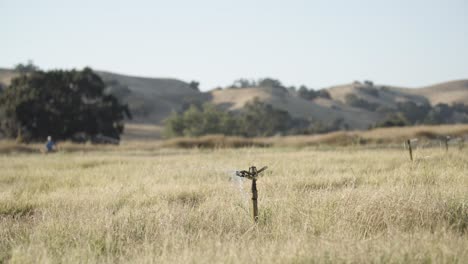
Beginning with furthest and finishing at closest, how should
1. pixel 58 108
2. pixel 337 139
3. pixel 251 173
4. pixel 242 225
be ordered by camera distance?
pixel 58 108
pixel 337 139
pixel 251 173
pixel 242 225

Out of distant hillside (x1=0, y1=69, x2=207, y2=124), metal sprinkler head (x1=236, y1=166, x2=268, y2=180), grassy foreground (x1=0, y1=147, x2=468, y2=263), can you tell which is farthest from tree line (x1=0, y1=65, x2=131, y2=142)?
distant hillside (x1=0, y1=69, x2=207, y2=124)

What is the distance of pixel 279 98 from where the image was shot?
11381 cm

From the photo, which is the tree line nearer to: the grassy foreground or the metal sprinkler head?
the grassy foreground

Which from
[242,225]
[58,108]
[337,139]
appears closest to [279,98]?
[58,108]

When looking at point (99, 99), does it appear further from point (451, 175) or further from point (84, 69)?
point (451, 175)

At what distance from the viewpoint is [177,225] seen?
5922mm

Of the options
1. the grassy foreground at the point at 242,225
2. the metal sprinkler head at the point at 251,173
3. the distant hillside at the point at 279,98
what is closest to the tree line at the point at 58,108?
the grassy foreground at the point at 242,225

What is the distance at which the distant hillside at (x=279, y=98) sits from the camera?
102 meters

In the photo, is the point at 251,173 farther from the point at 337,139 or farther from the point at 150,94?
the point at 150,94

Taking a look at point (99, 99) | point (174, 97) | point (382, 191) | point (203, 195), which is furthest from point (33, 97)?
point (174, 97)

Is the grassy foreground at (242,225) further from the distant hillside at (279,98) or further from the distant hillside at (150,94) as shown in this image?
the distant hillside at (150,94)

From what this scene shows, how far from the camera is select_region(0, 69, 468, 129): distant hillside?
102375mm

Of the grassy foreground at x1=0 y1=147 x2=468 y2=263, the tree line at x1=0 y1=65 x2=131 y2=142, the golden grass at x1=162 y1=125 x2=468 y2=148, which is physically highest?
the tree line at x1=0 y1=65 x2=131 y2=142

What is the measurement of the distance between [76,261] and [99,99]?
1804 inches
